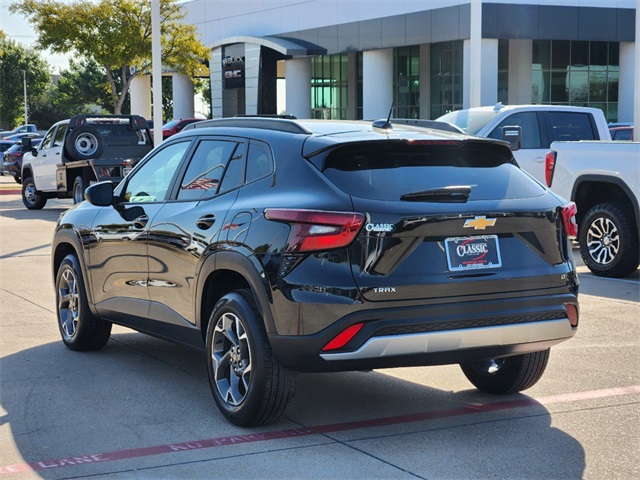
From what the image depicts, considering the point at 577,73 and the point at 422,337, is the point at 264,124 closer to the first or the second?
the point at 422,337

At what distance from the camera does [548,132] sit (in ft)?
52.9

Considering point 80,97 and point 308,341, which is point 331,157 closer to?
point 308,341

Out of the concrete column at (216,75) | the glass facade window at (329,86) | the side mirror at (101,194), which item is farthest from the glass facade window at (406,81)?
the side mirror at (101,194)

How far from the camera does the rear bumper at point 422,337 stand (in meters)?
5.29

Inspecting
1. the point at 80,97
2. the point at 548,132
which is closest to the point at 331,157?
the point at 548,132

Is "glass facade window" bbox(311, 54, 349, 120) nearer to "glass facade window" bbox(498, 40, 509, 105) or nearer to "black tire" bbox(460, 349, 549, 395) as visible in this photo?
"glass facade window" bbox(498, 40, 509, 105)

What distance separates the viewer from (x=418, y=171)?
5.72 meters

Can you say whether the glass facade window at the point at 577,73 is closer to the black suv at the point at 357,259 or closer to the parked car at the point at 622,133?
the parked car at the point at 622,133

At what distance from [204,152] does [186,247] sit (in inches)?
28.0

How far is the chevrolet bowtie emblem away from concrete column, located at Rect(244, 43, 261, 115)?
5042 centimetres

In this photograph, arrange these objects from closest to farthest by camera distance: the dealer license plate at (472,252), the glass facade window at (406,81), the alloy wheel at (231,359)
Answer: the dealer license plate at (472,252) < the alloy wheel at (231,359) < the glass facade window at (406,81)

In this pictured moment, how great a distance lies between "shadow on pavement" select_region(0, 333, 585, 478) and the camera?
17.3 feet

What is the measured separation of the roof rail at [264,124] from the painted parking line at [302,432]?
5.65 ft

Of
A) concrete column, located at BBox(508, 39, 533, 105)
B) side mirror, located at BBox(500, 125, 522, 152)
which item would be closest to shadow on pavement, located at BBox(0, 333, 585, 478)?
side mirror, located at BBox(500, 125, 522, 152)
